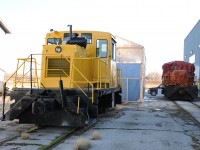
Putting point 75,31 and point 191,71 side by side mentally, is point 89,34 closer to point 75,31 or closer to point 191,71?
point 75,31

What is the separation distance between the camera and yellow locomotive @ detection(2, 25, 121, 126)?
9602mm

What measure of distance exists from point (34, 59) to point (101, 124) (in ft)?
10.1

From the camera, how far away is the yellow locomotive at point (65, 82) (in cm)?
960

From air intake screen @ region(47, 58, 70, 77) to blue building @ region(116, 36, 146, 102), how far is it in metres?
12.7

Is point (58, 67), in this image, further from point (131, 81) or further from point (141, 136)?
point (131, 81)

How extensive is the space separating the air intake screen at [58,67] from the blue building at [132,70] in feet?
41.8

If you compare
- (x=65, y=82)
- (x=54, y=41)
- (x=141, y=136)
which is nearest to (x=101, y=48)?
(x=54, y=41)

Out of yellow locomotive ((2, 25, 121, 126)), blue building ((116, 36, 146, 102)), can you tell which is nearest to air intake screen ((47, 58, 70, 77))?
yellow locomotive ((2, 25, 121, 126))

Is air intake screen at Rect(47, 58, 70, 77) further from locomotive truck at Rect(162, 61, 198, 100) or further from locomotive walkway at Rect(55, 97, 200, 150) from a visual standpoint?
locomotive truck at Rect(162, 61, 198, 100)

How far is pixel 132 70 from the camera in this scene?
23.6 metres

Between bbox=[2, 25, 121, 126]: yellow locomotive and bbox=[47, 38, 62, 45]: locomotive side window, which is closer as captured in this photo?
bbox=[2, 25, 121, 126]: yellow locomotive

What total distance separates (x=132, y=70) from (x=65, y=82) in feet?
43.1

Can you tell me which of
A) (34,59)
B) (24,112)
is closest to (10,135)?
(24,112)

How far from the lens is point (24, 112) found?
32.6 ft
